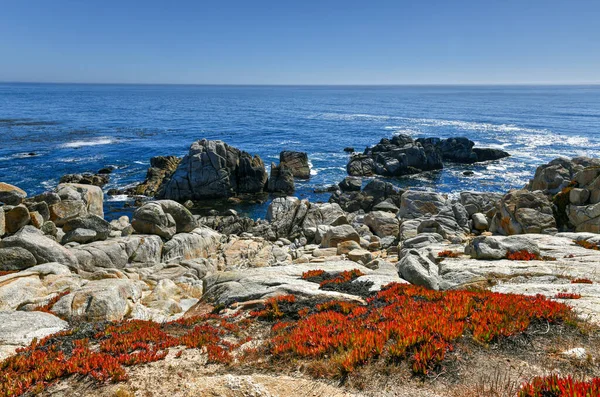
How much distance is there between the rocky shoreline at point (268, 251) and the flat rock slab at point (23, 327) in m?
0.03

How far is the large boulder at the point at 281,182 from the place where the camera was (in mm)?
54469

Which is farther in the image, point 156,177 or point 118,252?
point 156,177

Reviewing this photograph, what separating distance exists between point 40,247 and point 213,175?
1347 inches

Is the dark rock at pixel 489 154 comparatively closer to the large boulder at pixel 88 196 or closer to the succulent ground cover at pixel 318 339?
the large boulder at pixel 88 196

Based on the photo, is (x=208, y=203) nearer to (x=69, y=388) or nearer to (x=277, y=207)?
(x=277, y=207)

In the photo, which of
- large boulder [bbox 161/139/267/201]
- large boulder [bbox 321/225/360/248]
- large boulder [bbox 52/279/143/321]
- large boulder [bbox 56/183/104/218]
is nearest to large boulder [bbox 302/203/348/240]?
large boulder [bbox 321/225/360/248]

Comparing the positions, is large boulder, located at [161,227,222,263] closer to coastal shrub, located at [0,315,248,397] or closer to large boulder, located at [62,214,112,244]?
large boulder, located at [62,214,112,244]

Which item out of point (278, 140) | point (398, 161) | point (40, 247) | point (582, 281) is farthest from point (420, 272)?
point (278, 140)

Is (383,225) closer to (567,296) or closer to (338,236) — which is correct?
(338,236)

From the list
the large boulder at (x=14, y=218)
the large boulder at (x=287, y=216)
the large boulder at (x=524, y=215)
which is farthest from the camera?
the large boulder at (x=287, y=216)

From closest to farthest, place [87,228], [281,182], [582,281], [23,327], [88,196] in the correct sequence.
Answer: [23,327], [582,281], [87,228], [88,196], [281,182]

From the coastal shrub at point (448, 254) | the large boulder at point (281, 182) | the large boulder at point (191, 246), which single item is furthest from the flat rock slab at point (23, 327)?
the large boulder at point (281, 182)

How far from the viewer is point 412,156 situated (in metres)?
67.9

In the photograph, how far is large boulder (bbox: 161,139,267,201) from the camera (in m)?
50.5
